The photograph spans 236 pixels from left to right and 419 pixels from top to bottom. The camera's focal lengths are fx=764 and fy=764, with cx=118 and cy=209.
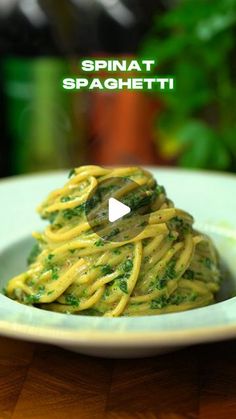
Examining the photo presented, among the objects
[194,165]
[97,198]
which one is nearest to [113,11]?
[194,165]

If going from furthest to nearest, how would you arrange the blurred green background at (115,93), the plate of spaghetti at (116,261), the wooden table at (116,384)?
the blurred green background at (115,93) → the plate of spaghetti at (116,261) → the wooden table at (116,384)

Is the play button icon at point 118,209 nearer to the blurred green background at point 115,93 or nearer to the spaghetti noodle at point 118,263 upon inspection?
the spaghetti noodle at point 118,263

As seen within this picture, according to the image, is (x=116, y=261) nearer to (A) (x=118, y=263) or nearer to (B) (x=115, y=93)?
(A) (x=118, y=263)

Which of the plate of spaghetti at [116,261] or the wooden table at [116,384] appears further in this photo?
the plate of spaghetti at [116,261]

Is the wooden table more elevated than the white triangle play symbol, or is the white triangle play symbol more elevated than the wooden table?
the white triangle play symbol

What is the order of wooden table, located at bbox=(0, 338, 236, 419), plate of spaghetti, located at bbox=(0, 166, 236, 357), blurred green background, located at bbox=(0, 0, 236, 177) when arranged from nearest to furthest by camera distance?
wooden table, located at bbox=(0, 338, 236, 419)
plate of spaghetti, located at bbox=(0, 166, 236, 357)
blurred green background, located at bbox=(0, 0, 236, 177)

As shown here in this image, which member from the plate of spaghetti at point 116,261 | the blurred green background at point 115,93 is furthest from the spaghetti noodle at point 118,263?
the blurred green background at point 115,93

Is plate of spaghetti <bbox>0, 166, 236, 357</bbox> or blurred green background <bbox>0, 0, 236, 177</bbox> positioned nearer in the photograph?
plate of spaghetti <bbox>0, 166, 236, 357</bbox>

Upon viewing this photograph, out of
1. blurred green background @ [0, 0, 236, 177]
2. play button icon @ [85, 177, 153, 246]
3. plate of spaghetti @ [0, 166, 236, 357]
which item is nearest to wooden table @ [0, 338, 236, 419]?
plate of spaghetti @ [0, 166, 236, 357]

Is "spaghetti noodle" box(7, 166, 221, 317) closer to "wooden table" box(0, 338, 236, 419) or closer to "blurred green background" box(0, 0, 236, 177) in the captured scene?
"wooden table" box(0, 338, 236, 419)
